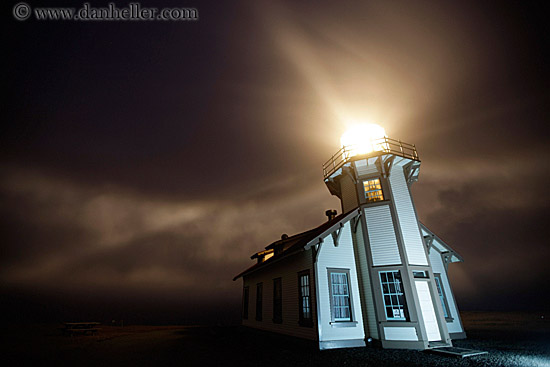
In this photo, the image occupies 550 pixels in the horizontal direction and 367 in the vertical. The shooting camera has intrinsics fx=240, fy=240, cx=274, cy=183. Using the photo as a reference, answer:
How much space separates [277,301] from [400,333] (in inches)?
256

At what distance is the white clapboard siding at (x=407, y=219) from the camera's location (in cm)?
1116

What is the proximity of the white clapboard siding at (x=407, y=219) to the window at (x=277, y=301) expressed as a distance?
6945 millimetres

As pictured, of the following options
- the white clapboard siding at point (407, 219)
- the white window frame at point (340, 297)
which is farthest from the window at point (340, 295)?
→ the white clapboard siding at point (407, 219)

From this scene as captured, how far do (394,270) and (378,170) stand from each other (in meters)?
5.06

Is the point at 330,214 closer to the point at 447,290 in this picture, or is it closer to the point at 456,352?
the point at 447,290

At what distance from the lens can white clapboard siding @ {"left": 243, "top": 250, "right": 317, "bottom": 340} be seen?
1099cm

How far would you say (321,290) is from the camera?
10617mm

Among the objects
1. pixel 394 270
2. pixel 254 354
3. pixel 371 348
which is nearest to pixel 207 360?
pixel 254 354

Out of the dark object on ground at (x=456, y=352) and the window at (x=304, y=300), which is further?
the window at (x=304, y=300)

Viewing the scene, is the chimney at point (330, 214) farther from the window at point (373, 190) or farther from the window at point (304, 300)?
the window at point (304, 300)

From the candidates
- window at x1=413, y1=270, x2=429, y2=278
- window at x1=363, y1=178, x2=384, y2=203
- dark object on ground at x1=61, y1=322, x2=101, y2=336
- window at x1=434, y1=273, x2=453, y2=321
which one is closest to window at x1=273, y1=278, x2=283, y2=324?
window at x1=413, y1=270, x2=429, y2=278

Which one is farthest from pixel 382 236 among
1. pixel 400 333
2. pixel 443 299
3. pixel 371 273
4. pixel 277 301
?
pixel 277 301

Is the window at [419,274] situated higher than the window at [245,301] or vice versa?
the window at [419,274]

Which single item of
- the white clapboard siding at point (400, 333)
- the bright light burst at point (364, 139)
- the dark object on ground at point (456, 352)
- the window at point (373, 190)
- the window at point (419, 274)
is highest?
the bright light burst at point (364, 139)
